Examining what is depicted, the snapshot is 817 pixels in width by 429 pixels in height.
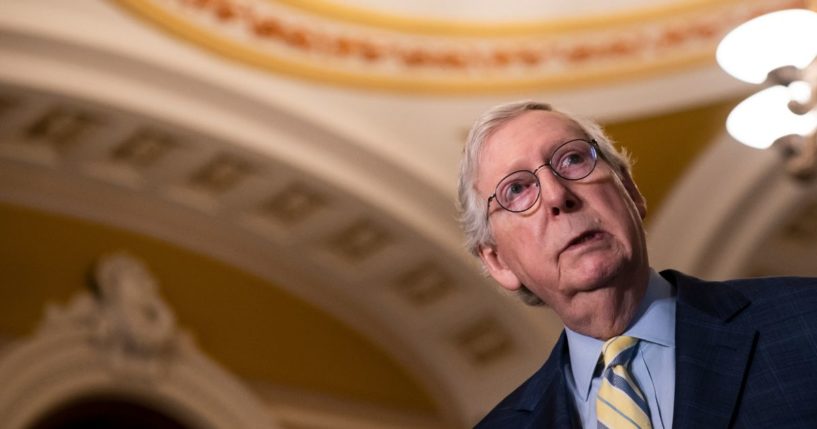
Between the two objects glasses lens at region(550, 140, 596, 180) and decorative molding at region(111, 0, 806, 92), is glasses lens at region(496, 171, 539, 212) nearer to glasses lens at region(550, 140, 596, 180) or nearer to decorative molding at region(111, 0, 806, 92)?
glasses lens at region(550, 140, 596, 180)

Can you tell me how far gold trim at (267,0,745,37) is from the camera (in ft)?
24.1

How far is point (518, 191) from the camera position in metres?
1.71

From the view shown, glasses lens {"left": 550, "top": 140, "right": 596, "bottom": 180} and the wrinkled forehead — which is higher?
the wrinkled forehead

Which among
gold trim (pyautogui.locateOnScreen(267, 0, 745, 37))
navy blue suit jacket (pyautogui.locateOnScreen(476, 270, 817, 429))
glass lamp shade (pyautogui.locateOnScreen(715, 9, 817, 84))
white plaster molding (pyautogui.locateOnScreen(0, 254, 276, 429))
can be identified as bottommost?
navy blue suit jacket (pyautogui.locateOnScreen(476, 270, 817, 429))

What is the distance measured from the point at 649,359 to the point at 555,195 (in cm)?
25

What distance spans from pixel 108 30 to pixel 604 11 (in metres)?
3.05

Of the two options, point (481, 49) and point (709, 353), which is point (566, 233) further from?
point (481, 49)

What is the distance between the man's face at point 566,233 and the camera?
5.33ft

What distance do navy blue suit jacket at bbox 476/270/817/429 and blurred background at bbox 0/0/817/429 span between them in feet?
16.7

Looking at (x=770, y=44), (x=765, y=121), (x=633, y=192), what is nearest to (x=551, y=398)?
(x=633, y=192)

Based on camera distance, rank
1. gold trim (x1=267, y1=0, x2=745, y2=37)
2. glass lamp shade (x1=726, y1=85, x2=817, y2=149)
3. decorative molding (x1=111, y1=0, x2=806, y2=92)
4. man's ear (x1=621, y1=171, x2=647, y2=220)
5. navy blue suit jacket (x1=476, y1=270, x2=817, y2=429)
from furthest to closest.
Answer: gold trim (x1=267, y1=0, x2=745, y2=37) < decorative molding (x1=111, y1=0, x2=806, y2=92) < glass lamp shade (x1=726, y1=85, x2=817, y2=149) < man's ear (x1=621, y1=171, x2=647, y2=220) < navy blue suit jacket (x1=476, y1=270, x2=817, y2=429)

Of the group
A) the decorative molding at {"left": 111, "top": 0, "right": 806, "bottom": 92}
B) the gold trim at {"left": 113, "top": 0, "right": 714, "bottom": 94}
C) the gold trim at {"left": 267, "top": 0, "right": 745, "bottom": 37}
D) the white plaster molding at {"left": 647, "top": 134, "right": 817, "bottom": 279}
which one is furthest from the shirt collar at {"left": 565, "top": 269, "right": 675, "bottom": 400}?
the white plaster molding at {"left": 647, "top": 134, "right": 817, "bottom": 279}

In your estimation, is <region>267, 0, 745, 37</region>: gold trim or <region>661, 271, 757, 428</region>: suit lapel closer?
<region>661, 271, 757, 428</region>: suit lapel

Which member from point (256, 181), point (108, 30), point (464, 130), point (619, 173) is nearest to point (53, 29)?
point (108, 30)
